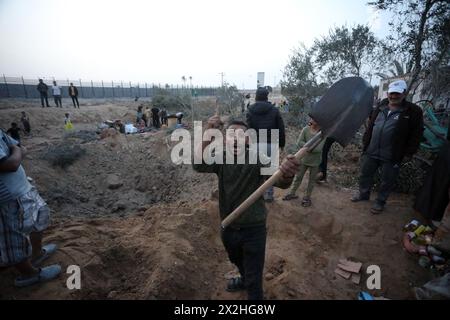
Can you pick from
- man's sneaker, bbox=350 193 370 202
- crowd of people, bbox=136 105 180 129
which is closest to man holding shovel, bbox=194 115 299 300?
man's sneaker, bbox=350 193 370 202

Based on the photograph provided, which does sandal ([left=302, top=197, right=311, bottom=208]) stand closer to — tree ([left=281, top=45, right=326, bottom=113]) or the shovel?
the shovel

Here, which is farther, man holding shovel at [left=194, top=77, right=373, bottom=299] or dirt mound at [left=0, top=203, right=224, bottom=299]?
dirt mound at [left=0, top=203, right=224, bottom=299]

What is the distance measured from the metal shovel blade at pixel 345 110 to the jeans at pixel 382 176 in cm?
194

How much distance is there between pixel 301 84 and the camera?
914cm

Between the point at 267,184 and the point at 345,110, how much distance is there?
35.9 inches

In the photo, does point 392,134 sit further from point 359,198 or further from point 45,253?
point 45,253

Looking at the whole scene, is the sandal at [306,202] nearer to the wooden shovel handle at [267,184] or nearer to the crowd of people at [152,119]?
the wooden shovel handle at [267,184]

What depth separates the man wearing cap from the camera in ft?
10.6

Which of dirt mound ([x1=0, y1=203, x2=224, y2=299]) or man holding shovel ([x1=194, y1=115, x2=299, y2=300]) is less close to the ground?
man holding shovel ([x1=194, y1=115, x2=299, y2=300])

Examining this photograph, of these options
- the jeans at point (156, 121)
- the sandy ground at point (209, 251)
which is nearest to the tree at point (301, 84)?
the sandy ground at point (209, 251)

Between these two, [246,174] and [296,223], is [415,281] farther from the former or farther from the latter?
[246,174]

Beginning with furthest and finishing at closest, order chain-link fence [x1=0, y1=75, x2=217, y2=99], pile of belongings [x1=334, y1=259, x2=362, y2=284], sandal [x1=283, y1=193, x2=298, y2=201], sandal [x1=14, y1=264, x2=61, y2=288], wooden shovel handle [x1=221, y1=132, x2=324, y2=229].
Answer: chain-link fence [x1=0, y1=75, x2=217, y2=99]
sandal [x1=283, y1=193, x2=298, y2=201]
pile of belongings [x1=334, y1=259, x2=362, y2=284]
sandal [x1=14, y1=264, x2=61, y2=288]
wooden shovel handle [x1=221, y1=132, x2=324, y2=229]

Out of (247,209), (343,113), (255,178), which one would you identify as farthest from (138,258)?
(343,113)

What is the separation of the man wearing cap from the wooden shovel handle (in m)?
2.10
